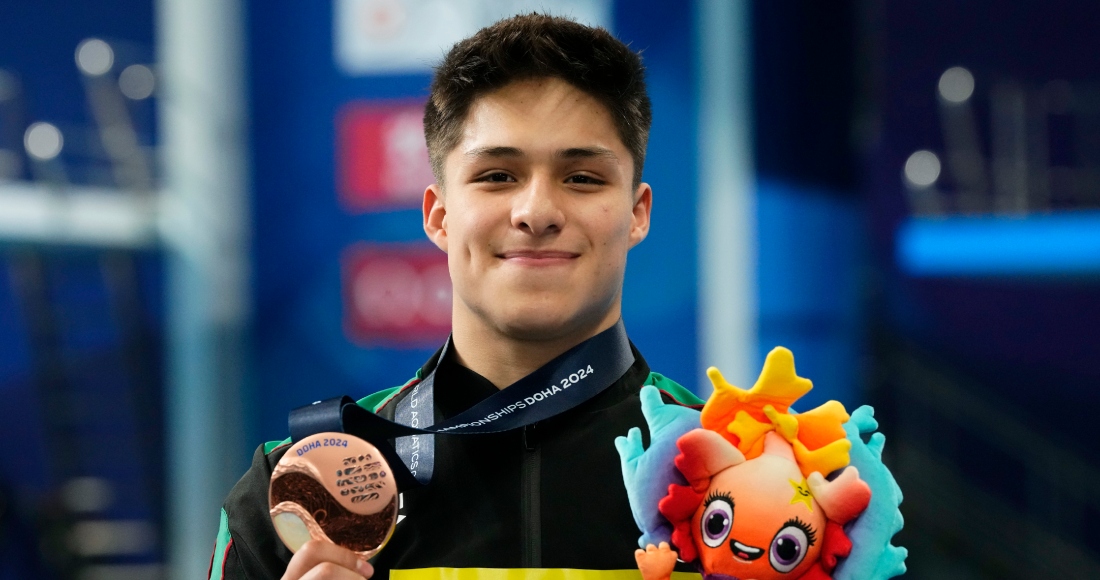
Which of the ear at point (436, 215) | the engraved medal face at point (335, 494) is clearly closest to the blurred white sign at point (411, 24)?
the ear at point (436, 215)

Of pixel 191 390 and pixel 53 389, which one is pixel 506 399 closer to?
pixel 191 390

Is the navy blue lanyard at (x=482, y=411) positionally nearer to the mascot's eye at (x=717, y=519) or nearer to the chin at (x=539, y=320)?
the chin at (x=539, y=320)

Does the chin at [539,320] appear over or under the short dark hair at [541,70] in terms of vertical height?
under

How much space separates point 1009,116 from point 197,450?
442cm

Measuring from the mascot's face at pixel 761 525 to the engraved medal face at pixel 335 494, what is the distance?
17.3 inches

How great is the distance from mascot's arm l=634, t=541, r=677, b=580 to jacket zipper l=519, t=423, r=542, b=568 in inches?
12.0

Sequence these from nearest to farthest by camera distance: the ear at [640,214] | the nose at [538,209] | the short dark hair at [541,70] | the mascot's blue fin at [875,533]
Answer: the mascot's blue fin at [875,533] < the nose at [538,209] < the short dark hair at [541,70] < the ear at [640,214]

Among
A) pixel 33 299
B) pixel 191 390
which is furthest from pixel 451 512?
pixel 33 299

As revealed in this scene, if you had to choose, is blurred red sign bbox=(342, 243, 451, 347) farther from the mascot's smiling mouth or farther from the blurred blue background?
the mascot's smiling mouth

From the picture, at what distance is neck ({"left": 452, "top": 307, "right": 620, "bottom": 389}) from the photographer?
191 centimetres

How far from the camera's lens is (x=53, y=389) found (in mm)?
5953

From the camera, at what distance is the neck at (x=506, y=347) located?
1.91 meters

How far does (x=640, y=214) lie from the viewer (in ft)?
6.59

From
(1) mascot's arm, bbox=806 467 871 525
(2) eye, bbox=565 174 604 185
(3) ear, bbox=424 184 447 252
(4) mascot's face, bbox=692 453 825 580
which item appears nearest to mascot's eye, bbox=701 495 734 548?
(4) mascot's face, bbox=692 453 825 580
